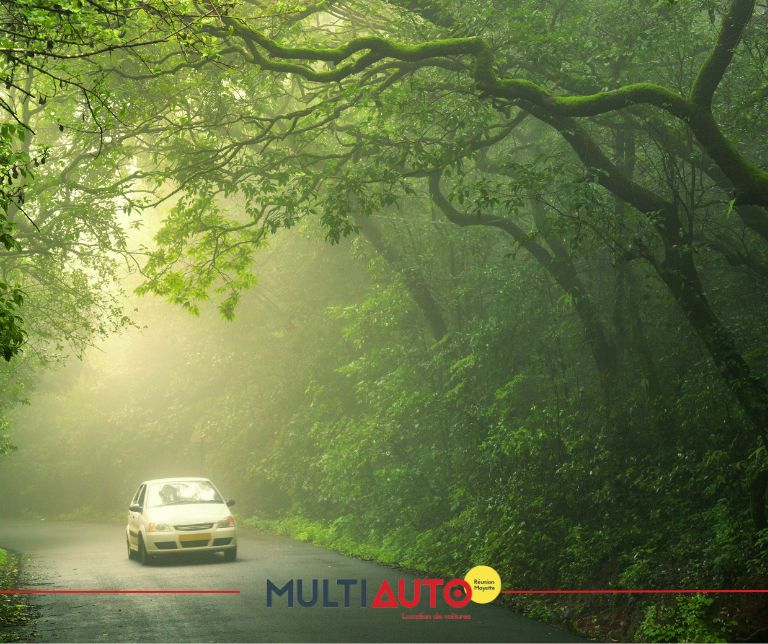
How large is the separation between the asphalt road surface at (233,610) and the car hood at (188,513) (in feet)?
2.79

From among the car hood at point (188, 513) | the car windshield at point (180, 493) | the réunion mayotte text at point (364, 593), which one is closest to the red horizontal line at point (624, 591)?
the réunion mayotte text at point (364, 593)

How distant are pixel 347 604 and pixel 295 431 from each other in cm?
1929

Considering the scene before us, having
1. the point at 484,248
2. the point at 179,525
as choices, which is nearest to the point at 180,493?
the point at 179,525

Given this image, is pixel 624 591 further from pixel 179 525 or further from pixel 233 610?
pixel 179 525

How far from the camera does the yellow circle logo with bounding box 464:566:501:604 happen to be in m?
12.7

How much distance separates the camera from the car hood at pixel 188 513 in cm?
1812

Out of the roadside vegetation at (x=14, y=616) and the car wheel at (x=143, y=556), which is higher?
the roadside vegetation at (x=14, y=616)

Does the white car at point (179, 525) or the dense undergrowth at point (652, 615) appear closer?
the dense undergrowth at point (652, 615)

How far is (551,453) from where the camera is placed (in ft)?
52.5

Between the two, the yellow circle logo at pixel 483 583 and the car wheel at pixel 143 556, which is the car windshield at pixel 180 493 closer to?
the car wheel at pixel 143 556

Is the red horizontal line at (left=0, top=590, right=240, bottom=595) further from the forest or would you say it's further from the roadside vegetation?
the forest

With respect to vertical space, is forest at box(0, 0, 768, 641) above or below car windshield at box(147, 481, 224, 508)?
above

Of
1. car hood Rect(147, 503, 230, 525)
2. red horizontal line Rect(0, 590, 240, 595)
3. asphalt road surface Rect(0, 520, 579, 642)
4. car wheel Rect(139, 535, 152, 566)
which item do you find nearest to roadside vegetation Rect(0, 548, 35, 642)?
asphalt road surface Rect(0, 520, 579, 642)

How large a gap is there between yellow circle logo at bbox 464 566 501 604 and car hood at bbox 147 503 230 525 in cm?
620
